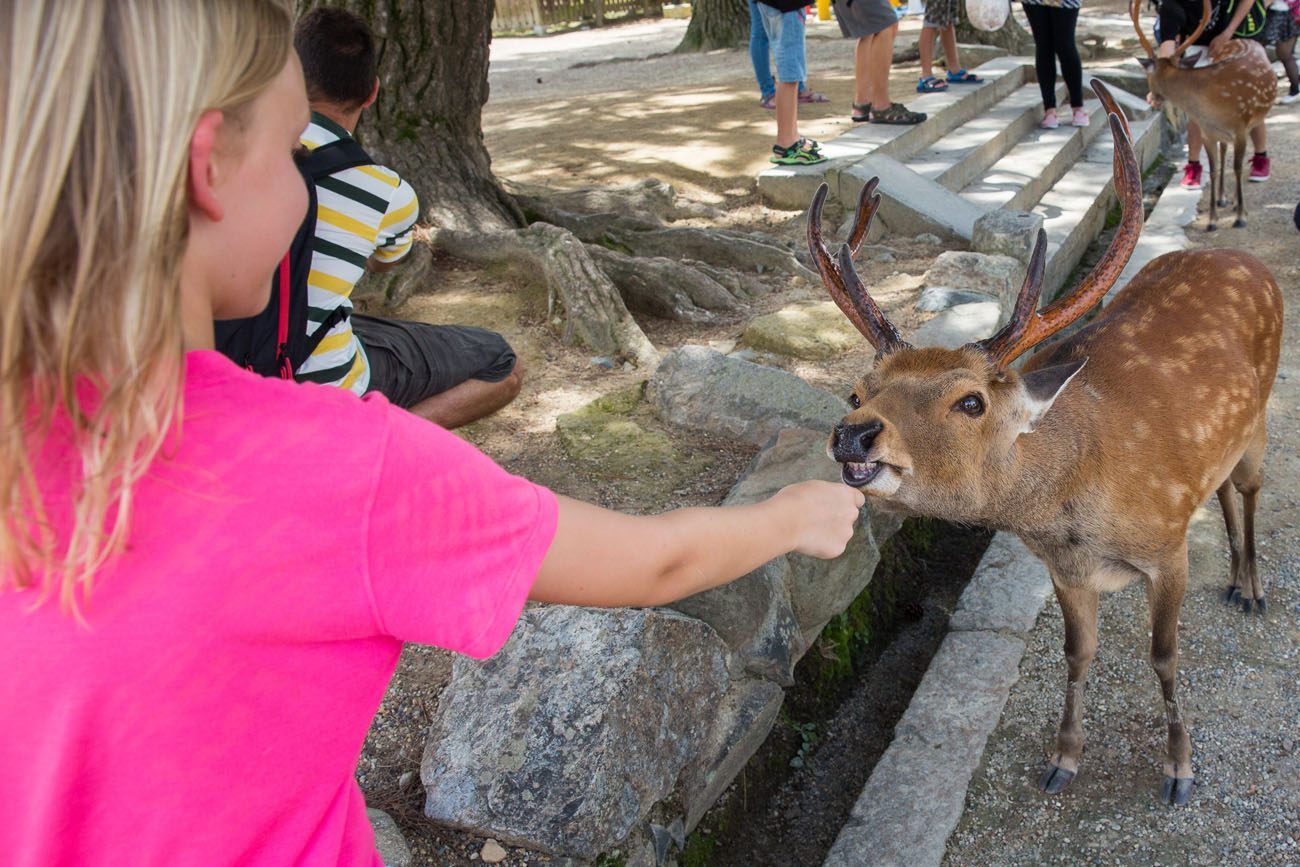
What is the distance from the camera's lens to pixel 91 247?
756 millimetres

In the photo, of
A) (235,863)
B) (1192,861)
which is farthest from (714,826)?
(235,863)

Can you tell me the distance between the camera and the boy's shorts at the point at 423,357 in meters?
3.59

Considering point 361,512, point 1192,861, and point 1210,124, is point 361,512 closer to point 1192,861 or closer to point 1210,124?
point 1192,861

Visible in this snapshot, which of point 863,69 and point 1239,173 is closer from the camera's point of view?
point 1239,173

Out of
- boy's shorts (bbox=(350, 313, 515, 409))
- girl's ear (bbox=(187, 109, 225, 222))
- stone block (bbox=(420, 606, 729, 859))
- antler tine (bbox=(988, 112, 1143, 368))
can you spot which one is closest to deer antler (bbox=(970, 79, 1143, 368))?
antler tine (bbox=(988, 112, 1143, 368))

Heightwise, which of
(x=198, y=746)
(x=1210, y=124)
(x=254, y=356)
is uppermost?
(x=198, y=746)

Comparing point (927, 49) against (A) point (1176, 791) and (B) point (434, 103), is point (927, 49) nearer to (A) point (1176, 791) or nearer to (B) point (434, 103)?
(B) point (434, 103)

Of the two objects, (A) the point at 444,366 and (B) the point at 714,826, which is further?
(A) the point at 444,366

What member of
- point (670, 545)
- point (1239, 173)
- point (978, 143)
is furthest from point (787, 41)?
point (670, 545)

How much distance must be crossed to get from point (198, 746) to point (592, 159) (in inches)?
302

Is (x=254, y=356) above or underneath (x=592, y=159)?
above

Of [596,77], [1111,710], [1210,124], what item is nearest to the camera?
[1111,710]

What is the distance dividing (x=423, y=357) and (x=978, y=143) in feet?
19.7

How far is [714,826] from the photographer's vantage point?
9.97 ft
